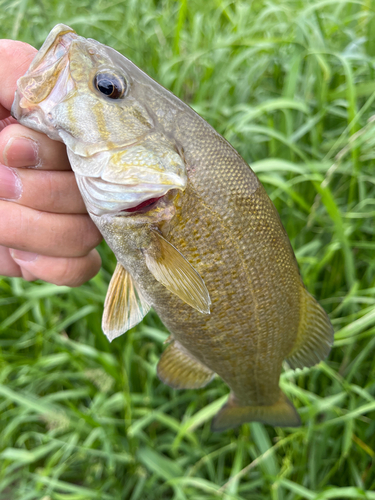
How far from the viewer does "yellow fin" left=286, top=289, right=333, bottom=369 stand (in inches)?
48.9

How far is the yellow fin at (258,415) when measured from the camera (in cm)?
137

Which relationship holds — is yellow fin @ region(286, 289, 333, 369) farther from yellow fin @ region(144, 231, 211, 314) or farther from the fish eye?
the fish eye

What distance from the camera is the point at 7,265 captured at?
4.62 feet

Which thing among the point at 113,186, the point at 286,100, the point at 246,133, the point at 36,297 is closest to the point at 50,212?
the point at 113,186

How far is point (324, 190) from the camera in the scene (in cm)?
151

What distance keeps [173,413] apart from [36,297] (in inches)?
35.3

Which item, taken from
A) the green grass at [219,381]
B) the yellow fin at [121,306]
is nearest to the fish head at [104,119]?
the yellow fin at [121,306]

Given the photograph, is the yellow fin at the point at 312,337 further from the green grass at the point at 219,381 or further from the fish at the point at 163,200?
the green grass at the point at 219,381

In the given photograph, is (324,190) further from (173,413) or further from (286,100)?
(173,413)

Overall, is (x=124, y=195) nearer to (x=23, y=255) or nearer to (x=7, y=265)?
(x=23, y=255)

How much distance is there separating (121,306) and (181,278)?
0.24 metres

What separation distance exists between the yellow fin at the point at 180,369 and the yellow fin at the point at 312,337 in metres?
0.29

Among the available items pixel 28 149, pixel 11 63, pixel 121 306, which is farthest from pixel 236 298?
pixel 11 63

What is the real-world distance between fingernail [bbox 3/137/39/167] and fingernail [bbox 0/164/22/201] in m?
0.04
